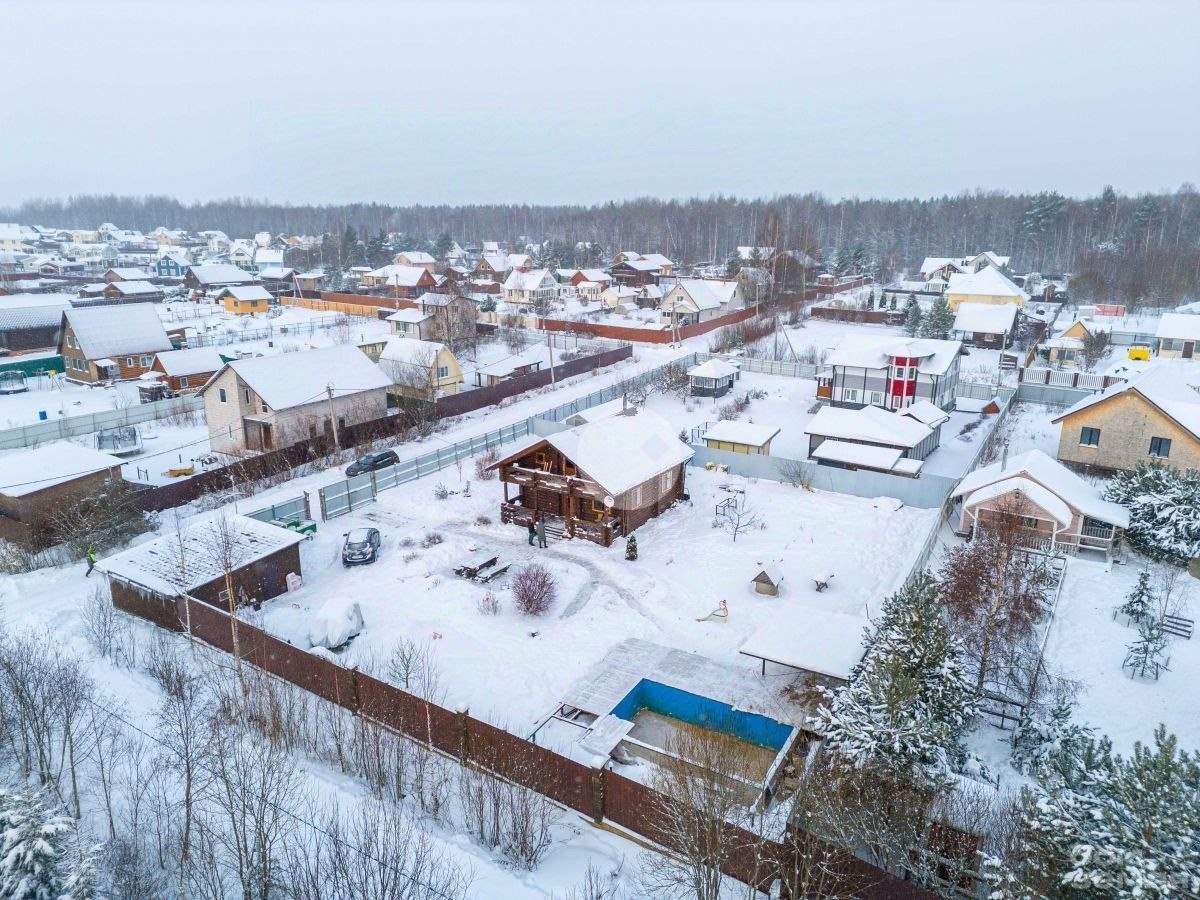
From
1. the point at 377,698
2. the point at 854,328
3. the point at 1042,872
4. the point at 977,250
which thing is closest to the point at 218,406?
the point at 377,698

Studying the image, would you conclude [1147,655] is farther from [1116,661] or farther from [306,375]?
[306,375]

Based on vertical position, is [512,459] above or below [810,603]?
above

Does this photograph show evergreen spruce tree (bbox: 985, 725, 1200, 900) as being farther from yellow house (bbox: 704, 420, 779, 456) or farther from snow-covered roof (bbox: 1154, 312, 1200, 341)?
snow-covered roof (bbox: 1154, 312, 1200, 341)

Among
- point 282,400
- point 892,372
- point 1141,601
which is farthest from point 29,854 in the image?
point 892,372

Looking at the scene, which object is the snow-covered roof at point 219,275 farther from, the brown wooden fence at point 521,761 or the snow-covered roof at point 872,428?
the brown wooden fence at point 521,761

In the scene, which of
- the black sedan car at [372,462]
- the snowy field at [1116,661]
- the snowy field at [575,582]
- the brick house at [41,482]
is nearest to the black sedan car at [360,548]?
the snowy field at [575,582]

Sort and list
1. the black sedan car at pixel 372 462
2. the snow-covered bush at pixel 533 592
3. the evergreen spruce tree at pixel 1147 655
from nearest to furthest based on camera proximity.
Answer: the evergreen spruce tree at pixel 1147 655
the snow-covered bush at pixel 533 592
the black sedan car at pixel 372 462

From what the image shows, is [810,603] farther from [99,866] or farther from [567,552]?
[99,866]
